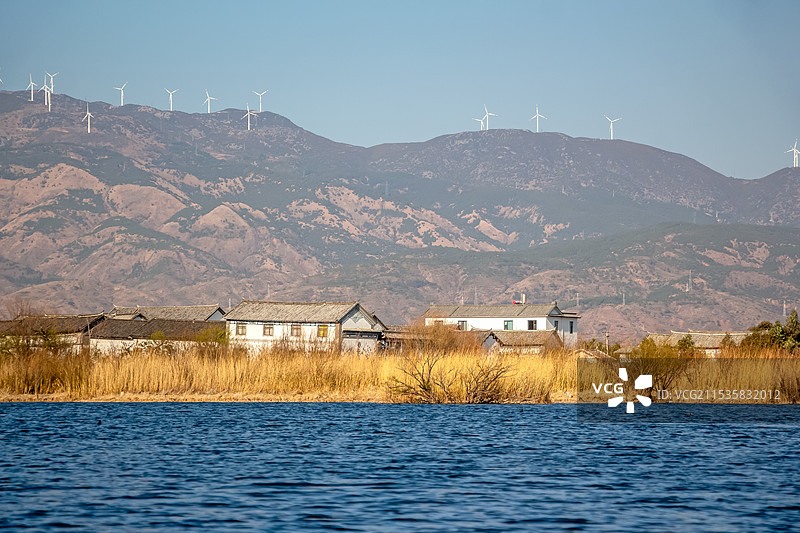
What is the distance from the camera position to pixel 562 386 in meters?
56.2

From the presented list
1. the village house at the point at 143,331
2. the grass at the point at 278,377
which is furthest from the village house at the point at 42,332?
the grass at the point at 278,377

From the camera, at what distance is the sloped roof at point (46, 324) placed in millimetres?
68750

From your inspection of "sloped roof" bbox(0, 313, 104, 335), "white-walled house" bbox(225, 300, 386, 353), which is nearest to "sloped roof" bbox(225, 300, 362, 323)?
"white-walled house" bbox(225, 300, 386, 353)

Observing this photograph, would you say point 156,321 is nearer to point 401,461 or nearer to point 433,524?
point 401,461

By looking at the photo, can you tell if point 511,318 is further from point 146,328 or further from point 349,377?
point 349,377

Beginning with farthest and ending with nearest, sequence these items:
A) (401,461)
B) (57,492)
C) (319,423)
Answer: (319,423) < (401,461) < (57,492)

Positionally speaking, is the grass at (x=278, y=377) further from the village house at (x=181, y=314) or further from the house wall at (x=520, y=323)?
the house wall at (x=520, y=323)

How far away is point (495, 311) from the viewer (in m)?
146

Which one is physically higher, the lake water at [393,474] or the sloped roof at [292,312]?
the sloped roof at [292,312]

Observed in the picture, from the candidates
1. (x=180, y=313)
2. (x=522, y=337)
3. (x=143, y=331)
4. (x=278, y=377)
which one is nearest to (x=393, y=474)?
(x=278, y=377)

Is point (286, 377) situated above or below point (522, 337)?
below

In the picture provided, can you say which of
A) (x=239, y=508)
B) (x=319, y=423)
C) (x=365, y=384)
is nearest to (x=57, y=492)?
(x=239, y=508)

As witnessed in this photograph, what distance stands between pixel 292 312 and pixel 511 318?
36402 millimetres

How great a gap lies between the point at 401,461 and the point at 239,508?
342 inches
